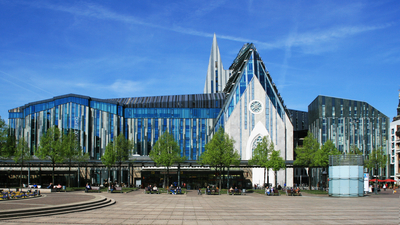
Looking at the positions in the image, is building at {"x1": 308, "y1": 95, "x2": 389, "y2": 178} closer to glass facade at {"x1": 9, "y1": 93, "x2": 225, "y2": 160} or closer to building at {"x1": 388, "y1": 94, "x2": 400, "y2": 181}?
building at {"x1": 388, "y1": 94, "x2": 400, "y2": 181}

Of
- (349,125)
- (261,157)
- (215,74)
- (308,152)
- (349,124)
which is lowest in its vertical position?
(261,157)

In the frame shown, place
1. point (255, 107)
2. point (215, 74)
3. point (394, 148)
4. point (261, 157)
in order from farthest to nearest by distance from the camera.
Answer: point (215, 74)
point (394, 148)
point (255, 107)
point (261, 157)

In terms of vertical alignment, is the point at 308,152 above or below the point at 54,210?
above

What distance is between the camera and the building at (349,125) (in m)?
109

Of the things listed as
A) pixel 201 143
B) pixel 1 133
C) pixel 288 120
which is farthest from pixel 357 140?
pixel 1 133

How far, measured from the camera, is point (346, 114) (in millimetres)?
109688

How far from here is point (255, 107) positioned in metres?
89.1

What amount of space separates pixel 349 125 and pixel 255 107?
37.0 m

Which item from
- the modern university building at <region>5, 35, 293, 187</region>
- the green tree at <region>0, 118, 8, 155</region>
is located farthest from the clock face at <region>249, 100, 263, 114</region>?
the green tree at <region>0, 118, 8, 155</region>

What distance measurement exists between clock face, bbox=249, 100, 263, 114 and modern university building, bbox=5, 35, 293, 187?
0.78 feet

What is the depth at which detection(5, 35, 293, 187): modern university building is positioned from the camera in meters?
85.9

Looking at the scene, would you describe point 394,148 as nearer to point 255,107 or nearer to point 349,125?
point 349,125

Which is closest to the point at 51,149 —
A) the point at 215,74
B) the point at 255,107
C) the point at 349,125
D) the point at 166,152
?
the point at 166,152

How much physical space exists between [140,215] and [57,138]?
43.9 meters
